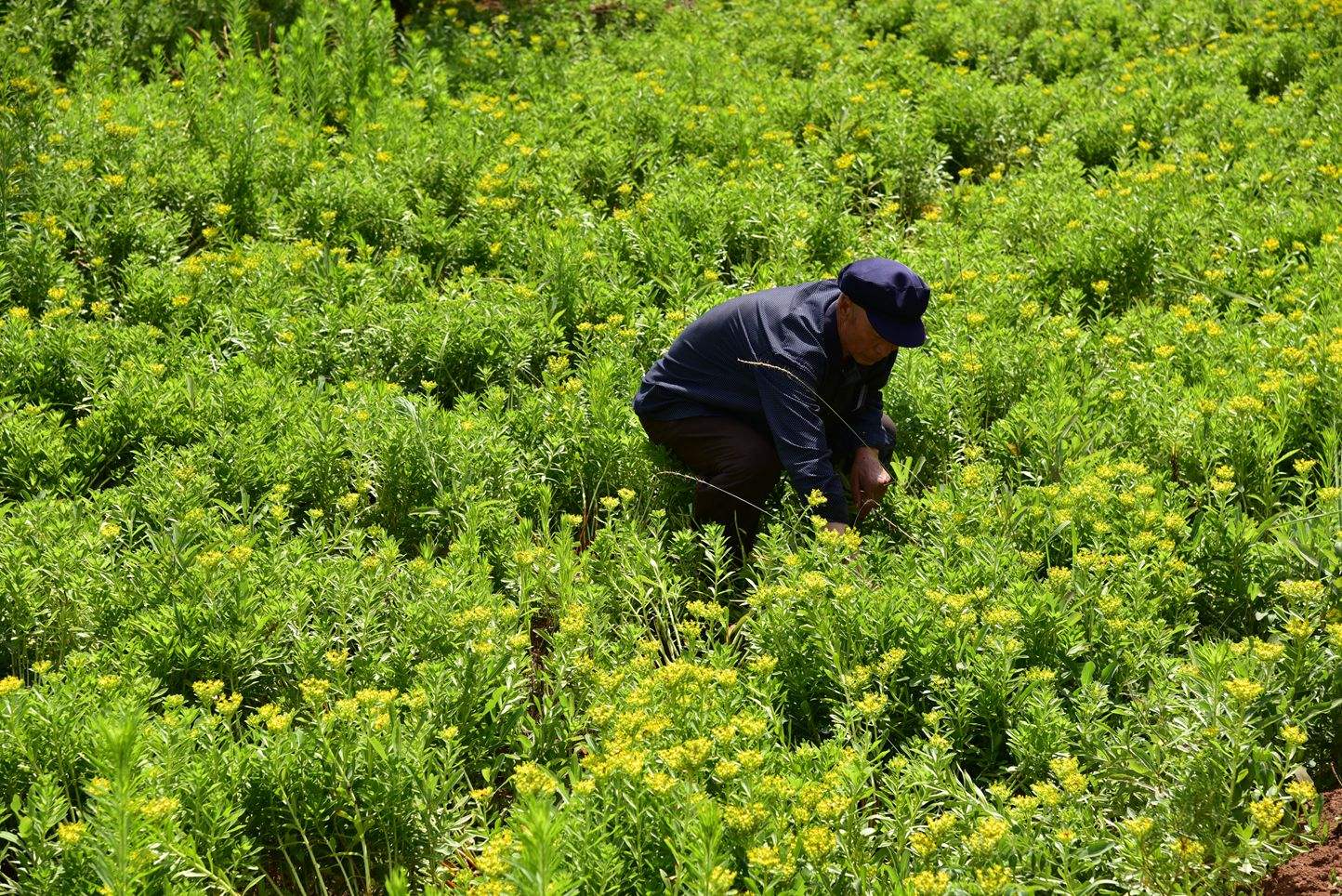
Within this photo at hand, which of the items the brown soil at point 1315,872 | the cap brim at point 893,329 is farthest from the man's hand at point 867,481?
the brown soil at point 1315,872

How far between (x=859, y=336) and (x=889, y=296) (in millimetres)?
220

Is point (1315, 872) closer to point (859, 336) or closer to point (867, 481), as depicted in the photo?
point (867, 481)

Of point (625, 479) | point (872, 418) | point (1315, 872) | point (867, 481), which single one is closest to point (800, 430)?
point (867, 481)

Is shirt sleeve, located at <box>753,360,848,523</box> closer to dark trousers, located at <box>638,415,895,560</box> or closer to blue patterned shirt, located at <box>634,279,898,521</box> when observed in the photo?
blue patterned shirt, located at <box>634,279,898,521</box>

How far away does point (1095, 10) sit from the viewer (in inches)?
417

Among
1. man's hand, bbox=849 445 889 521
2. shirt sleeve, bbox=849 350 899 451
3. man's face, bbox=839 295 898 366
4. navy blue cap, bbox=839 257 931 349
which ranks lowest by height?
man's hand, bbox=849 445 889 521

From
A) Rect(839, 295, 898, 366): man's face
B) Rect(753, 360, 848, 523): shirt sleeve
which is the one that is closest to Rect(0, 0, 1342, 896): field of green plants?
Rect(753, 360, 848, 523): shirt sleeve

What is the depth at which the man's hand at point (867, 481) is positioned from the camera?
525 centimetres

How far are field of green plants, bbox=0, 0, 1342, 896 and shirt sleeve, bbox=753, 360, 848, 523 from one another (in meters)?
0.23

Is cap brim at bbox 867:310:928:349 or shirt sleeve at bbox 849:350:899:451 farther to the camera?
shirt sleeve at bbox 849:350:899:451

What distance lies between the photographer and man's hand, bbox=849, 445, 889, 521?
5.25 m

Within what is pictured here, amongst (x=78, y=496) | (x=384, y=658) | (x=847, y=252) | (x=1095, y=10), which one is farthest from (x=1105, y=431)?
(x=1095, y=10)

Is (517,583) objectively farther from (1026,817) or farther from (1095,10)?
(1095,10)

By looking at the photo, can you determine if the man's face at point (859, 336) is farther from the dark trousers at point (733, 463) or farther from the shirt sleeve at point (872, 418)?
the dark trousers at point (733, 463)
